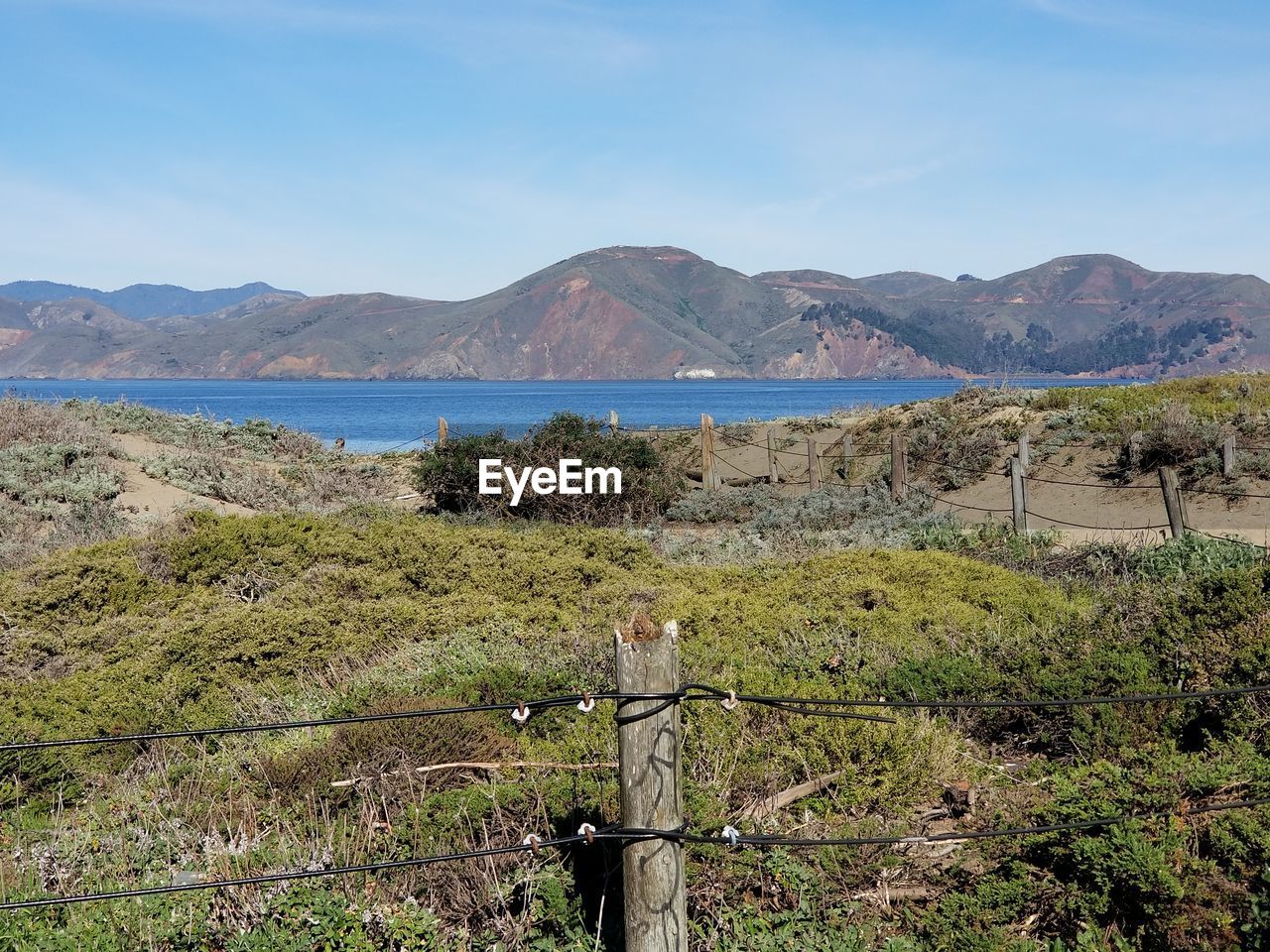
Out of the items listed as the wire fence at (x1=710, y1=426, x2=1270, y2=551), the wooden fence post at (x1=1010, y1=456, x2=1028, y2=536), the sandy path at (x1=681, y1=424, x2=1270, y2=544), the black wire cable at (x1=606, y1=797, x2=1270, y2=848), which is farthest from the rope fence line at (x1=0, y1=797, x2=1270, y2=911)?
the wire fence at (x1=710, y1=426, x2=1270, y2=551)

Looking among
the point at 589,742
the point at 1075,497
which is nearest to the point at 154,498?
the point at 589,742

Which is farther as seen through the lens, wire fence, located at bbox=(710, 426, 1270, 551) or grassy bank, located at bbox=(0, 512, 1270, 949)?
wire fence, located at bbox=(710, 426, 1270, 551)

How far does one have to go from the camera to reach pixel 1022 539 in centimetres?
1162

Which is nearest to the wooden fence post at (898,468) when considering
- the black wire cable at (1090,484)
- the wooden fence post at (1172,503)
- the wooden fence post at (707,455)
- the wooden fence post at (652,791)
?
the black wire cable at (1090,484)

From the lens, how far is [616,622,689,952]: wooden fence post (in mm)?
3236

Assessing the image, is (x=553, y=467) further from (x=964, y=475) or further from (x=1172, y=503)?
(x=1172, y=503)

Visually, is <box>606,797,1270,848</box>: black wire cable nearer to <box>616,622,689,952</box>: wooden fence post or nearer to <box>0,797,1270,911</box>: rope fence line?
<box>0,797,1270,911</box>: rope fence line

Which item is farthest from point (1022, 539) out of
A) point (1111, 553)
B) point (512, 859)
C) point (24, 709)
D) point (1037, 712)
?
point (24, 709)
